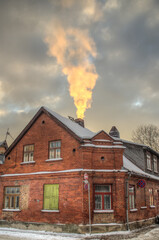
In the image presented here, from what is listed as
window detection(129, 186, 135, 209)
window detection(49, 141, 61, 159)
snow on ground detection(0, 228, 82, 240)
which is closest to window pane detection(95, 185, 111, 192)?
window detection(129, 186, 135, 209)

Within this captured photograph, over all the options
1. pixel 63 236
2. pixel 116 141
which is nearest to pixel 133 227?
pixel 63 236

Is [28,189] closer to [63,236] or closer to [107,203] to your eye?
[63,236]

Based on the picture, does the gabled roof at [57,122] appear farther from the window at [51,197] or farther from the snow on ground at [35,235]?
the snow on ground at [35,235]

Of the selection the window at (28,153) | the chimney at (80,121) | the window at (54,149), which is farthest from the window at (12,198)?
the chimney at (80,121)

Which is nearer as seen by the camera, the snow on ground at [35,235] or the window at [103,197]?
the snow on ground at [35,235]

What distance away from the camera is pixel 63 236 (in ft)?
45.1

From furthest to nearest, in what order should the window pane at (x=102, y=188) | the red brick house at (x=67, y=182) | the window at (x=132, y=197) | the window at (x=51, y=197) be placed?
the window at (x=132, y=197) < the window at (x=51, y=197) < the window pane at (x=102, y=188) < the red brick house at (x=67, y=182)

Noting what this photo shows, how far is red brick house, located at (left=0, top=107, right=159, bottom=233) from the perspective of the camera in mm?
14445

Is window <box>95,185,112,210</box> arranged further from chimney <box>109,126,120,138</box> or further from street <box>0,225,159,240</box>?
chimney <box>109,126,120,138</box>

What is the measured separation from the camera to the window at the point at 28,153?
17958 mm

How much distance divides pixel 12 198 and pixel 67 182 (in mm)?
5225

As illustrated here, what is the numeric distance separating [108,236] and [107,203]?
2059 millimetres

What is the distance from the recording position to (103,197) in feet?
48.9

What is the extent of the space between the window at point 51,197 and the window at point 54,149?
2.07m
